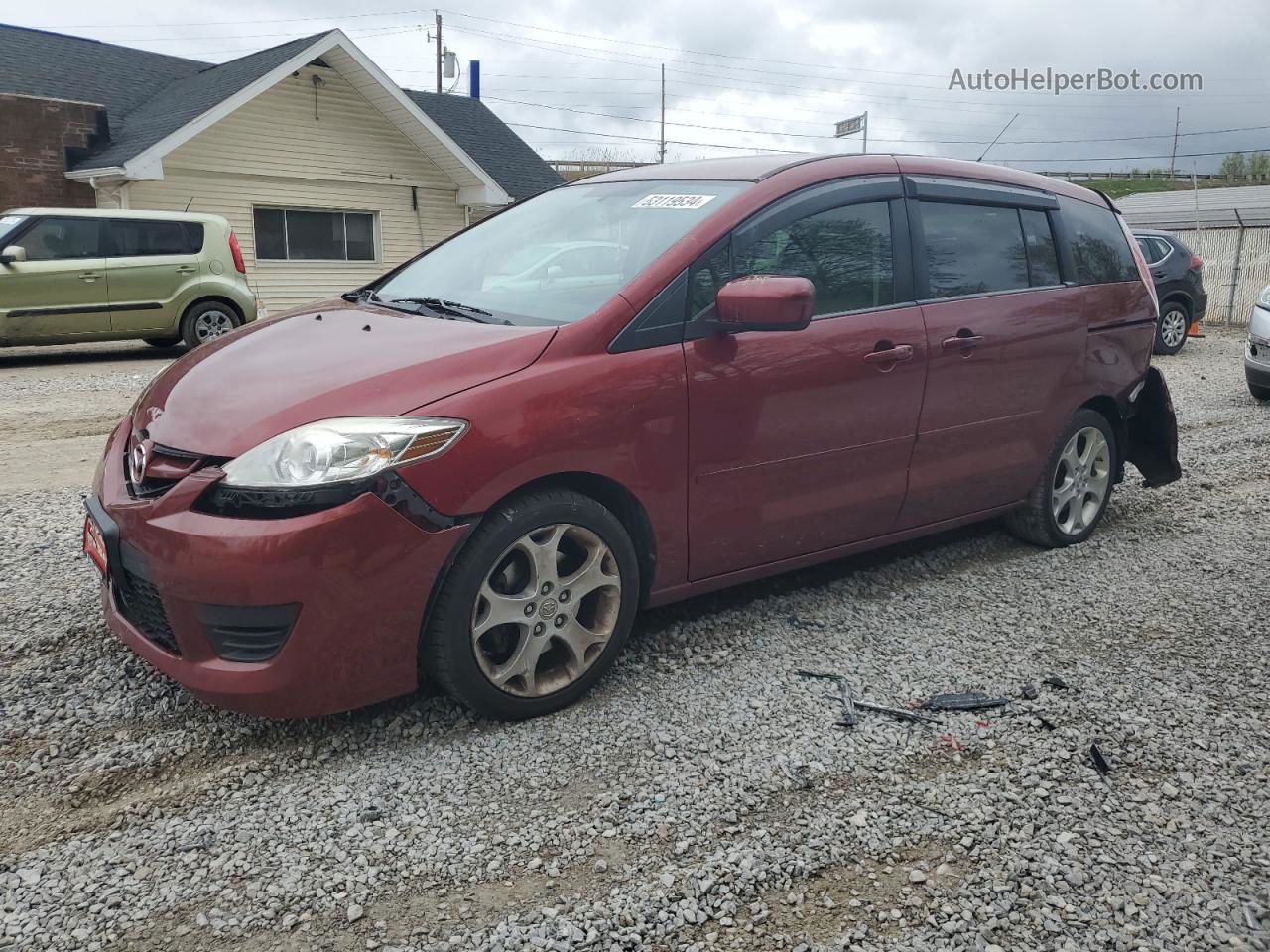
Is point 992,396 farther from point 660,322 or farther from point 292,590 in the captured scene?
point 292,590

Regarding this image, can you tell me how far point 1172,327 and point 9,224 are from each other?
1501 cm

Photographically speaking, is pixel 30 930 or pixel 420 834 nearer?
pixel 30 930

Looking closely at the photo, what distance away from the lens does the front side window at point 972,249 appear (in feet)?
14.4

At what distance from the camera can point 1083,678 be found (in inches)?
145

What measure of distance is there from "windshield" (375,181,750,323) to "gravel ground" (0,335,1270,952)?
1339mm

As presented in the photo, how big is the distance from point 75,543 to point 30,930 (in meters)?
3.03

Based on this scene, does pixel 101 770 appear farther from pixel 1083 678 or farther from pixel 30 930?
pixel 1083 678

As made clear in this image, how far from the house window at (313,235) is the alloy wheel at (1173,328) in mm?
13867

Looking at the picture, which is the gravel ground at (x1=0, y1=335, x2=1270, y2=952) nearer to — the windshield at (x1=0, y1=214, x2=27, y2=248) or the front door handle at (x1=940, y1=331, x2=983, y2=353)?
the front door handle at (x1=940, y1=331, x2=983, y2=353)

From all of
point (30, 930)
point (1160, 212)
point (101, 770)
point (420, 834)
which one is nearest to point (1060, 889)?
point (420, 834)

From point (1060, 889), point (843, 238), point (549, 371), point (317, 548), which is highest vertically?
point (843, 238)

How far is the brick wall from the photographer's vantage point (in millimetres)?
16516

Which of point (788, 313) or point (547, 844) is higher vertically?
point (788, 313)

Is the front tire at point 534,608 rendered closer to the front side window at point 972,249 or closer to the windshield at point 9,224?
the front side window at point 972,249
